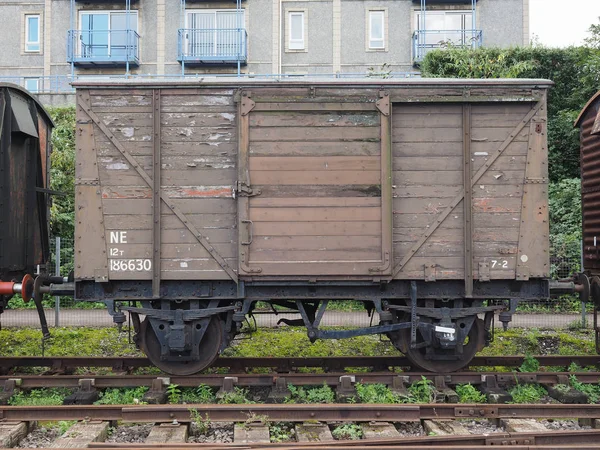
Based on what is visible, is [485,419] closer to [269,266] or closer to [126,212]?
[269,266]

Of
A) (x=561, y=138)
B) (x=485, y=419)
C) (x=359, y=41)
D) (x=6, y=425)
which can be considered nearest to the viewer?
(x=6, y=425)

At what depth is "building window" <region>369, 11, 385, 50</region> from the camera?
21.6m

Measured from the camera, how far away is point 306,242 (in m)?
6.21

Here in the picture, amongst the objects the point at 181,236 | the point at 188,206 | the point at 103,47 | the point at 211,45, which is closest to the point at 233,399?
the point at 181,236

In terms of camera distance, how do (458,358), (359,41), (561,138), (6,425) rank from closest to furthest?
1. (6,425)
2. (458,358)
3. (561,138)
4. (359,41)

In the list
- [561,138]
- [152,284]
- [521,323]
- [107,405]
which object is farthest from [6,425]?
[561,138]

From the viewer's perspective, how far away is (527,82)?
20.7 feet

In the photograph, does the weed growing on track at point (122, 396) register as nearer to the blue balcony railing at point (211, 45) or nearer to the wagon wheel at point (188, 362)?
the wagon wheel at point (188, 362)

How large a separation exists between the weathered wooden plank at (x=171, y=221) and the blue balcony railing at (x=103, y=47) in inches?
680

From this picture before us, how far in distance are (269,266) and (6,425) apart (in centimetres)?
311

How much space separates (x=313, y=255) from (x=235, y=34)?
17.8m

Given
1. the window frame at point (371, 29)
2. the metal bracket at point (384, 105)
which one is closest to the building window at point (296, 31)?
the window frame at point (371, 29)

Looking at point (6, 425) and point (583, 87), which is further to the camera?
point (583, 87)

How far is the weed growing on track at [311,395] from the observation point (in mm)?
5996
